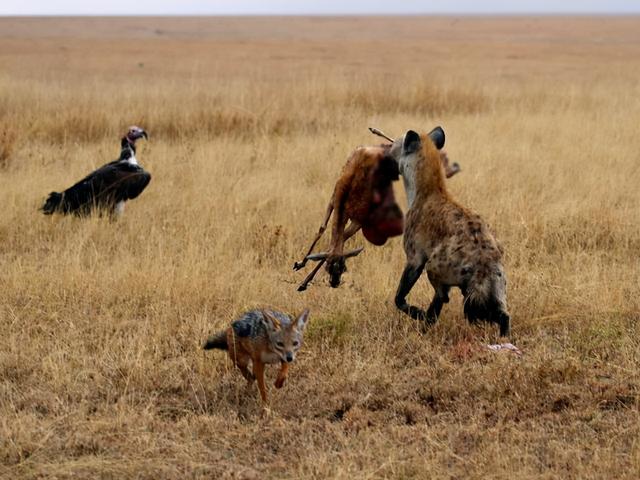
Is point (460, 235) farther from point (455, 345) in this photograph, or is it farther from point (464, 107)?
point (464, 107)

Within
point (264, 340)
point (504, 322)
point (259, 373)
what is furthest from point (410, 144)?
point (259, 373)

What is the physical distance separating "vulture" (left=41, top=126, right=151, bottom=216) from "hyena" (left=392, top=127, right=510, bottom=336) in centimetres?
396

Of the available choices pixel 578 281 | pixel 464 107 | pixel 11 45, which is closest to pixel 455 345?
pixel 578 281

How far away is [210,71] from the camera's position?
2639 centimetres

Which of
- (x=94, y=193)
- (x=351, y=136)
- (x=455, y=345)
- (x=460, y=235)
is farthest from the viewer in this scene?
(x=351, y=136)

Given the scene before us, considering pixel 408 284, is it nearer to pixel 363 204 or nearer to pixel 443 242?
pixel 443 242

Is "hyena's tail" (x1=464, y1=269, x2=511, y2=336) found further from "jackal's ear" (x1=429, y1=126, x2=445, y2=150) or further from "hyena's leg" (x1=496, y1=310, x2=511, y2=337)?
"jackal's ear" (x1=429, y1=126, x2=445, y2=150)

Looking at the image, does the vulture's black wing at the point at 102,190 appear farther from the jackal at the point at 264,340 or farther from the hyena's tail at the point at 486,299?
the hyena's tail at the point at 486,299

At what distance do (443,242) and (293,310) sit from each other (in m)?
1.51

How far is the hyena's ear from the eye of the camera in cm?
495

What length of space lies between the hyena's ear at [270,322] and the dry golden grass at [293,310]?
0.51 metres

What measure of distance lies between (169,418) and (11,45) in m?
38.1

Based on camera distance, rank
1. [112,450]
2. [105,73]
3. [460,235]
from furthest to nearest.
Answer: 1. [105,73]
2. [460,235]
3. [112,450]

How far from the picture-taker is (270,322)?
5.00 m
